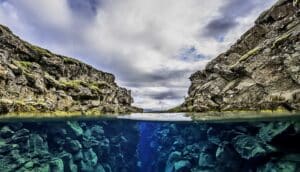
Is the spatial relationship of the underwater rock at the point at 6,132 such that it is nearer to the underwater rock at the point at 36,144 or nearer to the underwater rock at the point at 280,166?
the underwater rock at the point at 36,144

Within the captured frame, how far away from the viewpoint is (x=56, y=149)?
24594 mm

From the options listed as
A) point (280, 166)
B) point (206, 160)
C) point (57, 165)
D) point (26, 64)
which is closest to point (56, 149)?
point (57, 165)

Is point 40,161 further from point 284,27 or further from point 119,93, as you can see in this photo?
point 119,93

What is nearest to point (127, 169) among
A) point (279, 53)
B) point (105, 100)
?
point (279, 53)

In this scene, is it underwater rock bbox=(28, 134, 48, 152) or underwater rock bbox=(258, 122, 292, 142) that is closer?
underwater rock bbox=(258, 122, 292, 142)

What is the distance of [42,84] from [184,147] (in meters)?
68.7

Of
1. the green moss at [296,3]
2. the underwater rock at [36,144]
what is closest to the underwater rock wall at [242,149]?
the underwater rock at [36,144]

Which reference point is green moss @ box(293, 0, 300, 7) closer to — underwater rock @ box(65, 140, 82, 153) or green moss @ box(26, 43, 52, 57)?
underwater rock @ box(65, 140, 82, 153)

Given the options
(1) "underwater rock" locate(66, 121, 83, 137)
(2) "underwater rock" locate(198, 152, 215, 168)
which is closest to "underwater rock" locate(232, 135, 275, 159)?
(2) "underwater rock" locate(198, 152, 215, 168)

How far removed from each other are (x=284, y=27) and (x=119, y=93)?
301 feet

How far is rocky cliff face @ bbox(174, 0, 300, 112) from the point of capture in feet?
147

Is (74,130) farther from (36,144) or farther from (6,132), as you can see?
(6,132)

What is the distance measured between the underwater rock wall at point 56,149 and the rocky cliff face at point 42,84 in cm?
3134

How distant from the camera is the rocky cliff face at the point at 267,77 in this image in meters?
44.9
